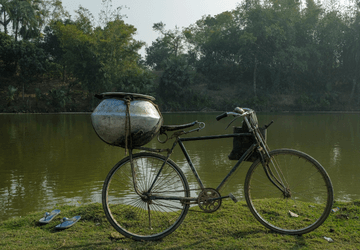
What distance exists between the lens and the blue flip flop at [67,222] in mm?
2842

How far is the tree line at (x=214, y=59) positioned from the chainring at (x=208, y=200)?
2851 centimetres

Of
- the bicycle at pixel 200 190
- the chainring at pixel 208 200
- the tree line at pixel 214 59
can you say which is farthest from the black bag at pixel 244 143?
the tree line at pixel 214 59

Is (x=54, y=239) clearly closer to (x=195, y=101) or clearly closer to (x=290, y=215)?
(x=290, y=215)

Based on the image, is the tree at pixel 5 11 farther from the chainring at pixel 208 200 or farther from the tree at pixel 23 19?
the chainring at pixel 208 200

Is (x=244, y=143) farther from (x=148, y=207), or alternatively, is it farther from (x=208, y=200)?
(x=148, y=207)

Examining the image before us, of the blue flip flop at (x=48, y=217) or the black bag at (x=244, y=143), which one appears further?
the blue flip flop at (x=48, y=217)

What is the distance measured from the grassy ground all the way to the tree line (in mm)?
27938

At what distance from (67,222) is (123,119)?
3.63 ft

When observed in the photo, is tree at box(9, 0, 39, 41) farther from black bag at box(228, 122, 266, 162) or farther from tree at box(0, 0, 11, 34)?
black bag at box(228, 122, 266, 162)

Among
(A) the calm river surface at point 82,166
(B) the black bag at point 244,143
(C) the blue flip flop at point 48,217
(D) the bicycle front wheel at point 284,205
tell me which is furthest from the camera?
(A) the calm river surface at point 82,166

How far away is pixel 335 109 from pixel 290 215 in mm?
36246

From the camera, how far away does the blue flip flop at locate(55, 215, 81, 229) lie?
112 inches

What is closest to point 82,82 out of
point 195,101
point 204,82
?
point 195,101

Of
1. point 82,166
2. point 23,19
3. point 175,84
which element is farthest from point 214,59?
point 82,166
